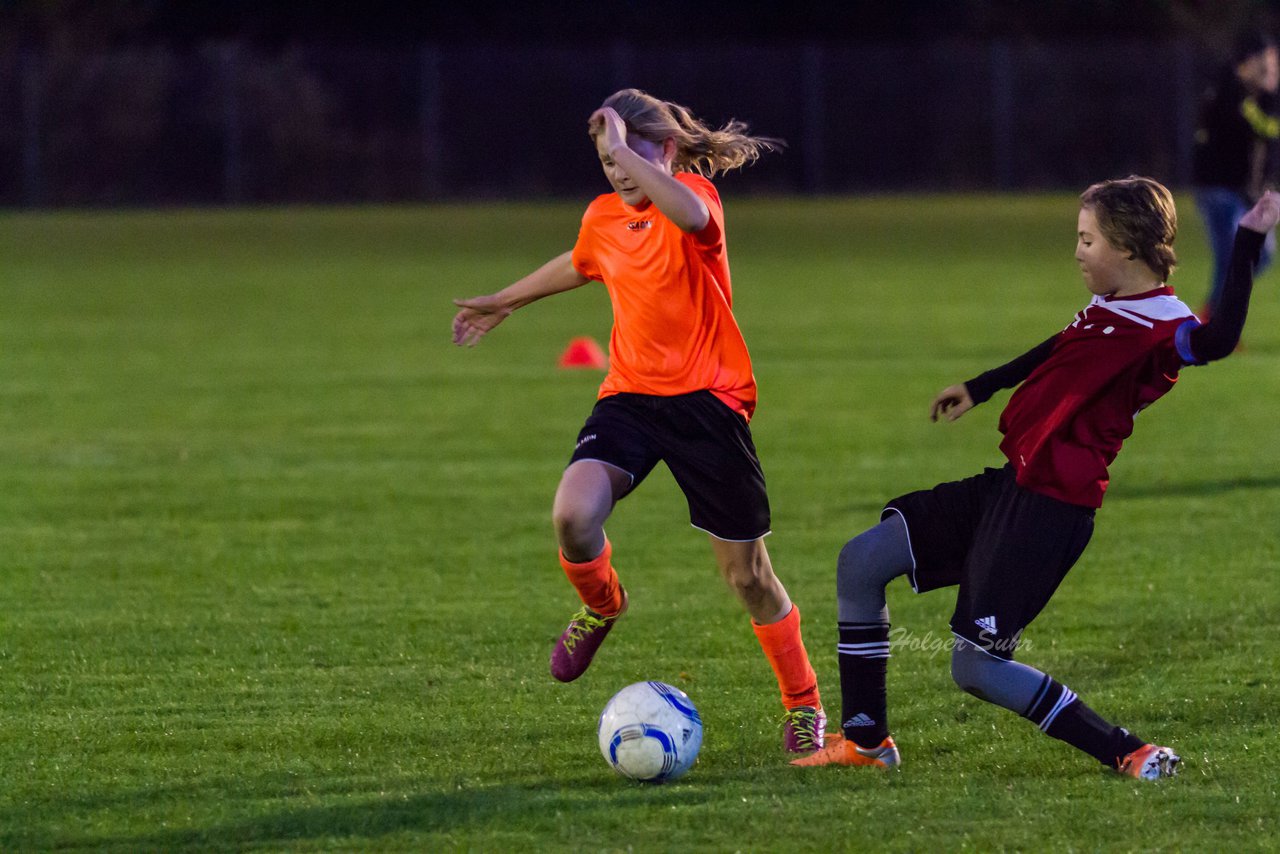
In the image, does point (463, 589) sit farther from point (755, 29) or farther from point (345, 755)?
point (755, 29)

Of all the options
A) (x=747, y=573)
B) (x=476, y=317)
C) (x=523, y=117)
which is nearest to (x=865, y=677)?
(x=747, y=573)

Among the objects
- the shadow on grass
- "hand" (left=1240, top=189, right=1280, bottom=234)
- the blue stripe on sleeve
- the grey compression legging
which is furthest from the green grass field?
"hand" (left=1240, top=189, right=1280, bottom=234)

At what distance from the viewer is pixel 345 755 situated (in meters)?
4.80

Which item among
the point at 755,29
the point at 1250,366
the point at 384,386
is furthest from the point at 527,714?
the point at 755,29

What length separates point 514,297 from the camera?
539cm

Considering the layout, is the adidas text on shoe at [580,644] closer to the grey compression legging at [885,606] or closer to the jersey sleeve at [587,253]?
the grey compression legging at [885,606]

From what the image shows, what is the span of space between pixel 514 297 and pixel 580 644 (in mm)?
1020

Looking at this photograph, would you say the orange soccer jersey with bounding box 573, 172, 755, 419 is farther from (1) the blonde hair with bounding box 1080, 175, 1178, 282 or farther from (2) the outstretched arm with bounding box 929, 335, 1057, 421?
(1) the blonde hair with bounding box 1080, 175, 1178, 282

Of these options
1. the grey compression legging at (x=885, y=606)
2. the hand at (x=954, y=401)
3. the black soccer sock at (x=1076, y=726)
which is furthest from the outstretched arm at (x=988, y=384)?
the black soccer sock at (x=1076, y=726)

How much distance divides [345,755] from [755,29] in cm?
3542

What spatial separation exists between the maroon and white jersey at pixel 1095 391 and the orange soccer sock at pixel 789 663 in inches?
33.3

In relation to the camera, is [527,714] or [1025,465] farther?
[527,714]

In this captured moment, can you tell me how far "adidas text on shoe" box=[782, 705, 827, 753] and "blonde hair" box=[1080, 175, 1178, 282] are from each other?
142 centimetres

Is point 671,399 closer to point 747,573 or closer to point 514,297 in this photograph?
point 747,573
